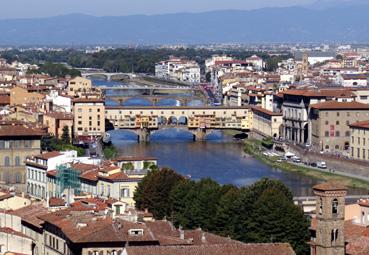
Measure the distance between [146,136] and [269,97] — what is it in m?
7.88

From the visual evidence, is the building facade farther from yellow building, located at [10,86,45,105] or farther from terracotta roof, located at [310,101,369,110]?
yellow building, located at [10,86,45,105]

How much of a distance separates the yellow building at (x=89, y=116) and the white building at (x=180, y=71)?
52346 millimetres

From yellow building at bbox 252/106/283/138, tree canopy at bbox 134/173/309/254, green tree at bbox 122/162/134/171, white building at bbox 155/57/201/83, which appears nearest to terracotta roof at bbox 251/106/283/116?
yellow building at bbox 252/106/283/138

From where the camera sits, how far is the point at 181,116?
2386 inches

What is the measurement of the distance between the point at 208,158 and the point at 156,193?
2162 cm

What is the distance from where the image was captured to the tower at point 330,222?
15.9m

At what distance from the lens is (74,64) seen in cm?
12412

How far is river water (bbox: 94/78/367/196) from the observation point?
3753 cm

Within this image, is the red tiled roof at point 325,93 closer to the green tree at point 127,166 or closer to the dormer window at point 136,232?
the green tree at point 127,166

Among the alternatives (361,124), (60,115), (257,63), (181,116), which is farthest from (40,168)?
(257,63)

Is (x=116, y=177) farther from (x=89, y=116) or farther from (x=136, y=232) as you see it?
(x=89, y=116)

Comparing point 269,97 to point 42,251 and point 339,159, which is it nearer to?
point 339,159

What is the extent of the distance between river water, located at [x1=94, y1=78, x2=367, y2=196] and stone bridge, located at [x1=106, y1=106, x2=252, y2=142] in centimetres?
43

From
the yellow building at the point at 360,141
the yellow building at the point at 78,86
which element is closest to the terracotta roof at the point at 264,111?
the yellow building at the point at 78,86
